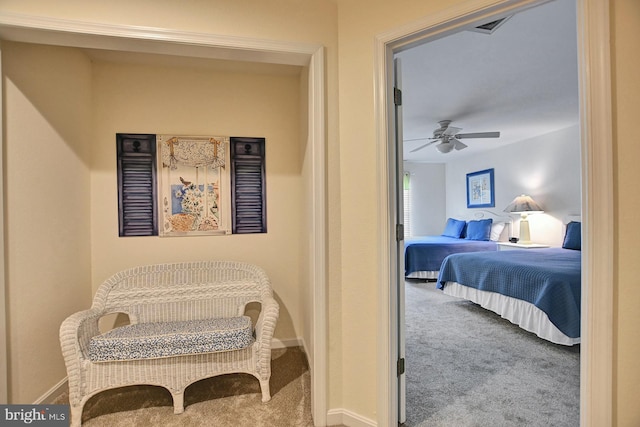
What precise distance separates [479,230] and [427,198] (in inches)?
74.8

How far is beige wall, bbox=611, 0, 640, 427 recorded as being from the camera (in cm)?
116

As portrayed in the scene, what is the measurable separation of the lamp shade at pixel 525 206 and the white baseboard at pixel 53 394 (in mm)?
6122

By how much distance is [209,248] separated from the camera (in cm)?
276

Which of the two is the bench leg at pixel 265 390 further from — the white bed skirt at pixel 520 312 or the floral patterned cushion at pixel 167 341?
the white bed skirt at pixel 520 312

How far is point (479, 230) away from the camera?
591 cm

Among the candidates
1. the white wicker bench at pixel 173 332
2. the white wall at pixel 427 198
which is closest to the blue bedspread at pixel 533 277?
the white wicker bench at pixel 173 332

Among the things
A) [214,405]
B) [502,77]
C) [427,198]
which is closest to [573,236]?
[502,77]

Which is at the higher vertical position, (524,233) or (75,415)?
(524,233)

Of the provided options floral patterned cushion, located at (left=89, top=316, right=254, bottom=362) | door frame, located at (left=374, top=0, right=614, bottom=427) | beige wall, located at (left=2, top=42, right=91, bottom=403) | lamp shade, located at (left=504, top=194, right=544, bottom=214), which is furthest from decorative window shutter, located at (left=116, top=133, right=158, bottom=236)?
lamp shade, located at (left=504, top=194, right=544, bottom=214)

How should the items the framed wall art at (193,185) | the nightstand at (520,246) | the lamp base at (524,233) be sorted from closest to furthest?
the framed wall art at (193,185)
the nightstand at (520,246)
the lamp base at (524,233)

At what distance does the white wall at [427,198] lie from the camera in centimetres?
759

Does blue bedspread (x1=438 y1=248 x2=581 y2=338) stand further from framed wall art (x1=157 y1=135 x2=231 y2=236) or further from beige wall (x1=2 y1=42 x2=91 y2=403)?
beige wall (x1=2 y1=42 x2=91 y2=403)

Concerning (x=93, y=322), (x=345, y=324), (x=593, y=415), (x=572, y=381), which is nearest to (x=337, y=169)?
(x=345, y=324)

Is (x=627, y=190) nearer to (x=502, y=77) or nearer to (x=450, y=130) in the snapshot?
(x=502, y=77)
